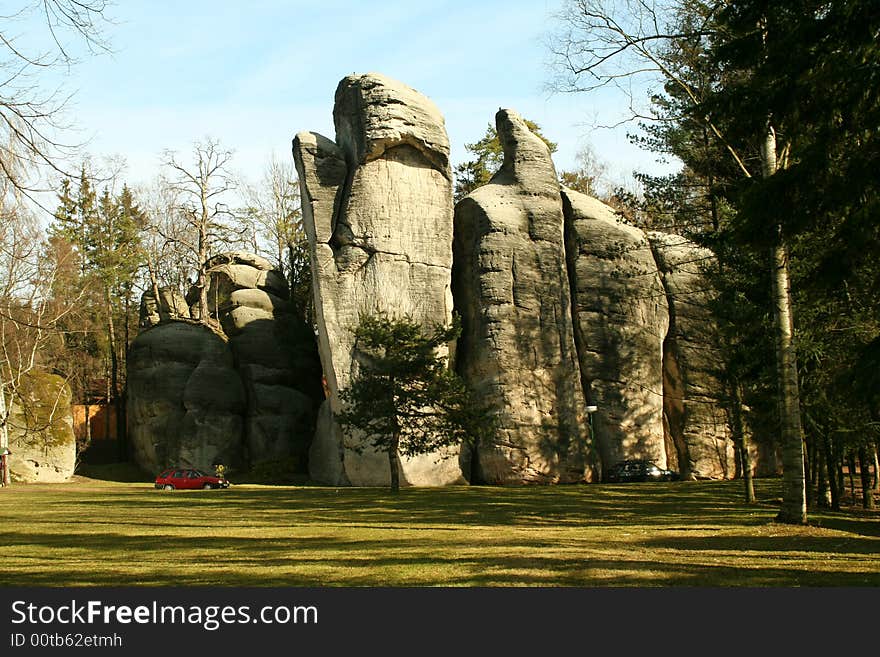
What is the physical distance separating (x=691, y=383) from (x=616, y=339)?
13.6ft

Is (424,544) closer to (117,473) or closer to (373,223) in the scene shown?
(373,223)

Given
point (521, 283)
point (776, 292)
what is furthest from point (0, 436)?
point (776, 292)

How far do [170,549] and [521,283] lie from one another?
28027 millimetres

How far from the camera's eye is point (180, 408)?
44312mm

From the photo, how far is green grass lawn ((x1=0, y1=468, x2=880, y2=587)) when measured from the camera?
10570mm

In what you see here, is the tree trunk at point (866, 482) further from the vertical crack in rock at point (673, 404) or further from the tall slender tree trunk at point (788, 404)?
the vertical crack in rock at point (673, 404)

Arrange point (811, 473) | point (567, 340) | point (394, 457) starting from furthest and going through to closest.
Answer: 1. point (567, 340)
2. point (811, 473)
3. point (394, 457)

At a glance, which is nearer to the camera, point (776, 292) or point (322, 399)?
point (776, 292)

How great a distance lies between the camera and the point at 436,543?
14797 millimetres

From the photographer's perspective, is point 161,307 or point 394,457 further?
point 161,307

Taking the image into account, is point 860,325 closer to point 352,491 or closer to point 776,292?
point 776,292

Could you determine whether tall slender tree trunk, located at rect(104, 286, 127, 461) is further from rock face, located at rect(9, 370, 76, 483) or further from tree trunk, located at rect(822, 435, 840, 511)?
tree trunk, located at rect(822, 435, 840, 511)

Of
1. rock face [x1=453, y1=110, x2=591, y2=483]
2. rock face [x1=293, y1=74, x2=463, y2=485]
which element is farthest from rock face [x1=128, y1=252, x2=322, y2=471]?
rock face [x1=453, y1=110, x2=591, y2=483]

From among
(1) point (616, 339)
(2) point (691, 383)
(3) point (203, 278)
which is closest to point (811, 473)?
(2) point (691, 383)
